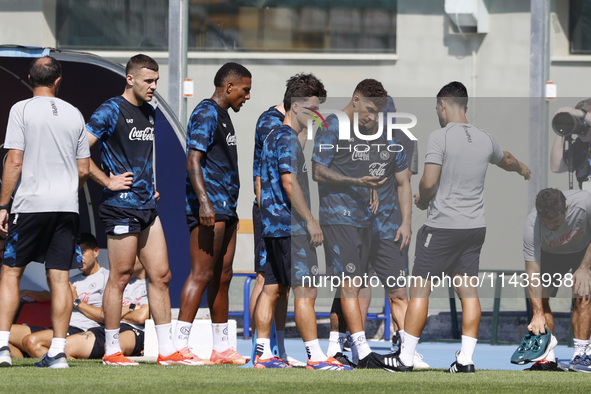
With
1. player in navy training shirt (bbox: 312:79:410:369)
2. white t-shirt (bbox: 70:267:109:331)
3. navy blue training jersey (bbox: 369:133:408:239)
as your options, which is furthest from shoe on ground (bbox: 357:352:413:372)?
white t-shirt (bbox: 70:267:109:331)

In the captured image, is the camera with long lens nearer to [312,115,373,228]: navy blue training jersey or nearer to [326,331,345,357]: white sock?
[312,115,373,228]: navy blue training jersey

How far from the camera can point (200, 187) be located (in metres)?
7.44

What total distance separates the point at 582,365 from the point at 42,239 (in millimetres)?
3793

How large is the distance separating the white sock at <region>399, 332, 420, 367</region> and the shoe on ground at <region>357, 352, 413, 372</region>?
0.03 meters

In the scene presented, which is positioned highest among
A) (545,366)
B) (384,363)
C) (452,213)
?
(452,213)

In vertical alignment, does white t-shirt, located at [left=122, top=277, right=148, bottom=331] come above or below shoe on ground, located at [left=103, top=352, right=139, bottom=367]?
above

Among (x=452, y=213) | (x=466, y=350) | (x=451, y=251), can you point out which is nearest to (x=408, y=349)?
(x=466, y=350)

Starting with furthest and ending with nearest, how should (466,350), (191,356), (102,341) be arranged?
1. (102,341)
2. (191,356)
3. (466,350)

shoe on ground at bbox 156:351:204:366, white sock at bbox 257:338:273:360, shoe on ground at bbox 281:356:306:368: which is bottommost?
shoe on ground at bbox 281:356:306:368

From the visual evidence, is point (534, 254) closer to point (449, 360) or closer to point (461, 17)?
point (449, 360)

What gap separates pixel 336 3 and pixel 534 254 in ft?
21.3

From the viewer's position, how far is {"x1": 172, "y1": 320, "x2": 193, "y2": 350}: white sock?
25.1ft

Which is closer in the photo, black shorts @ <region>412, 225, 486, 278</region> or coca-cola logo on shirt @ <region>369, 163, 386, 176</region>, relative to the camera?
black shorts @ <region>412, 225, 486, 278</region>

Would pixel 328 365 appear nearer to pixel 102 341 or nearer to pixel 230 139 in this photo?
pixel 230 139
